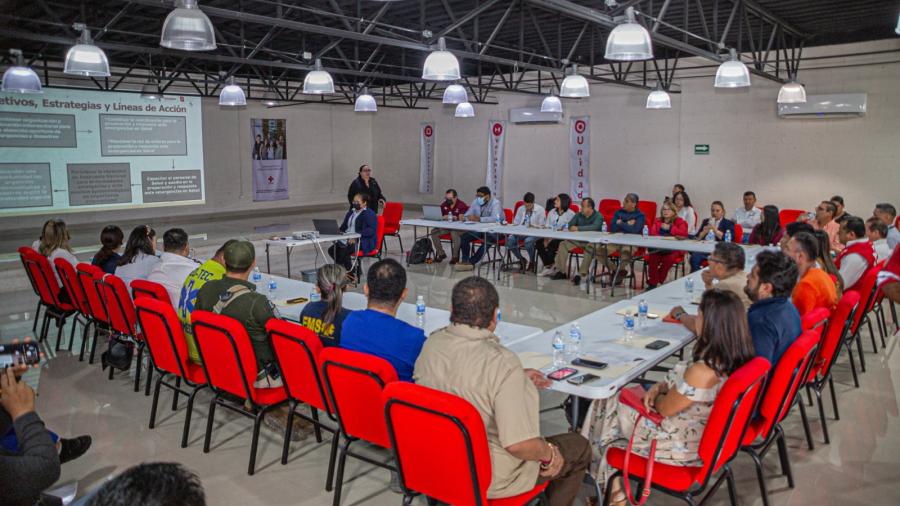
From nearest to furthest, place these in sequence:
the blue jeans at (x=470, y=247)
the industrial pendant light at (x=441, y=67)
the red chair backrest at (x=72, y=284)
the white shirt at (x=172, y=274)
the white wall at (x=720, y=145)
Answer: the white shirt at (x=172, y=274) < the industrial pendant light at (x=441, y=67) < the red chair backrest at (x=72, y=284) < the blue jeans at (x=470, y=247) < the white wall at (x=720, y=145)

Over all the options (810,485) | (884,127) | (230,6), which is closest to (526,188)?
(884,127)

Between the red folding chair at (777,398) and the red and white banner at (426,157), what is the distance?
14.7 metres

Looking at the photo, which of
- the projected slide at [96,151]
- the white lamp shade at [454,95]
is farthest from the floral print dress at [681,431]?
the projected slide at [96,151]

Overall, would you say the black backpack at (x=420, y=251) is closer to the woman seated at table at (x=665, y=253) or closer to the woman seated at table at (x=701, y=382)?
the woman seated at table at (x=665, y=253)

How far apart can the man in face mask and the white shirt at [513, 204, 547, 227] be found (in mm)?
921

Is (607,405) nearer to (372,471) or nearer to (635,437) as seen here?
(635,437)

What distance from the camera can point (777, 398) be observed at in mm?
2893

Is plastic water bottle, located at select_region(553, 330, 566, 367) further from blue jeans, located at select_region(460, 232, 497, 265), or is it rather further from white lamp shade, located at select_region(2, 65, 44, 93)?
white lamp shade, located at select_region(2, 65, 44, 93)

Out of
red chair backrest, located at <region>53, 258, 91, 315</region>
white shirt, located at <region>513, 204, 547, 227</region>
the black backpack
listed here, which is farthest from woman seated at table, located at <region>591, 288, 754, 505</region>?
the black backpack

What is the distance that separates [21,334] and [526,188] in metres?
10.9

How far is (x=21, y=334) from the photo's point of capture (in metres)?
6.43

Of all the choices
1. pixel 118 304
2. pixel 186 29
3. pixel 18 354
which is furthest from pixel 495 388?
pixel 118 304

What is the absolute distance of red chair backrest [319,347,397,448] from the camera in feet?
8.52

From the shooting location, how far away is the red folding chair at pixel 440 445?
2152 mm
